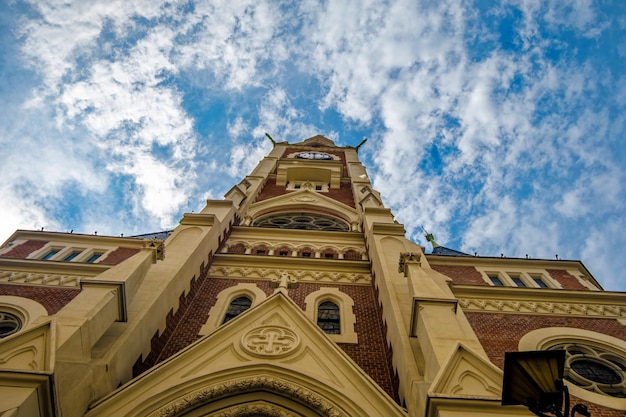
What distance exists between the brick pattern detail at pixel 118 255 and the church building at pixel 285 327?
2.7 inches

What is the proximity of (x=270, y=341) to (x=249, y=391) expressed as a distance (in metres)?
1.36

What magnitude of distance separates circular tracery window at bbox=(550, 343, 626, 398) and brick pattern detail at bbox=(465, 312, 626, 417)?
860mm

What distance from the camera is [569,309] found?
12.3 metres

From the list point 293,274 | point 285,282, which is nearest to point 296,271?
point 293,274

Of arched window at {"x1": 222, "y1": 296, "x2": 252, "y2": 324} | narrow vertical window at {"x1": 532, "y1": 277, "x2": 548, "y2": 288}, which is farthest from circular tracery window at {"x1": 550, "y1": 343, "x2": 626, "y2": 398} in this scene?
arched window at {"x1": 222, "y1": 296, "x2": 252, "y2": 324}

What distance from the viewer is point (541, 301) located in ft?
41.2

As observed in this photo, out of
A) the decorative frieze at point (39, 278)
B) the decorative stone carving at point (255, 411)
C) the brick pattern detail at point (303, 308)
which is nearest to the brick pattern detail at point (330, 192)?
the brick pattern detail at point (303, 308)

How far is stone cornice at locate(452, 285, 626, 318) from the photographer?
12.1 metres

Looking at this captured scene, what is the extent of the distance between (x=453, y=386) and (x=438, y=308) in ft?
6.57

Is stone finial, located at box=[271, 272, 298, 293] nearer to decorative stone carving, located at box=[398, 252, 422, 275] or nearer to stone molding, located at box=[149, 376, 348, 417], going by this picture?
decorative stone carving, located at box=[398, 252, 422, 275]

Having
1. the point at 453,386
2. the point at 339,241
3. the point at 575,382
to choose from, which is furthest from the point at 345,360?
the point at 339,241

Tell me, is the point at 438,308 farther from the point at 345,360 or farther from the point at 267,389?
the point at 267,389

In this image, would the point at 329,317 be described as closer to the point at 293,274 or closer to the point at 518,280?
the point at 293,274

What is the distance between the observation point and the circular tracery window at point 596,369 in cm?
922
